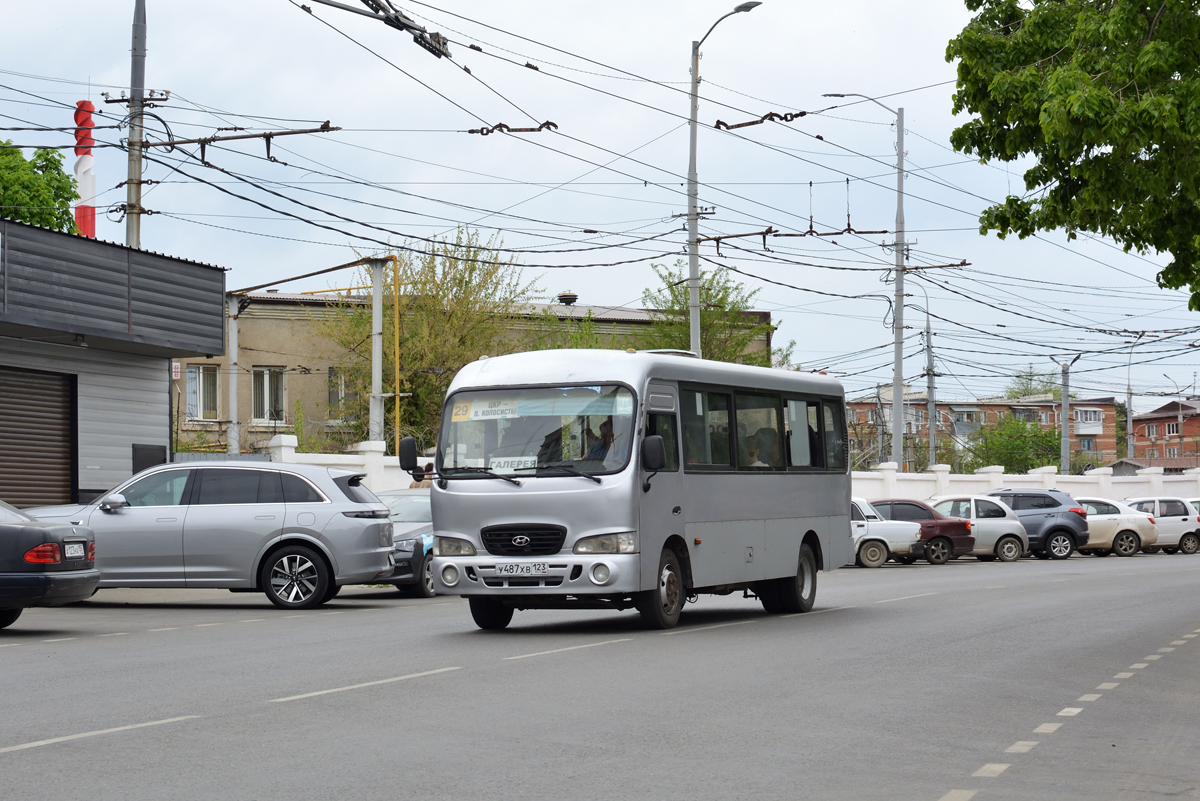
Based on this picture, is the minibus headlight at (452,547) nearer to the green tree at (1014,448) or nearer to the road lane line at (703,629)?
the road lane line at (703,629)

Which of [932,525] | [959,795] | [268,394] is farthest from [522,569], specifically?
[268,394]

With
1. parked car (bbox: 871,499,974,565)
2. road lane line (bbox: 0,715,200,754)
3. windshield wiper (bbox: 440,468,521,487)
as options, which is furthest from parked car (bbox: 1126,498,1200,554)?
road lane line (bbox: 0,715,200,754)

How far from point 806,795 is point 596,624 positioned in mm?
9781

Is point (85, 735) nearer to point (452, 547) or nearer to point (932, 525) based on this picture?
point (452, 547)

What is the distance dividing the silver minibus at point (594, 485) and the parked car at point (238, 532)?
12.1ft

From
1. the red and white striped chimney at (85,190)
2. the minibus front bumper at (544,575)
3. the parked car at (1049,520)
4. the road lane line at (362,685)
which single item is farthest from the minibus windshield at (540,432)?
the parked car at (1049,520)

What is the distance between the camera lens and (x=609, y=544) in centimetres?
1435

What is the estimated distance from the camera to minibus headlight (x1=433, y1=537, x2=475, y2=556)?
14.8 m

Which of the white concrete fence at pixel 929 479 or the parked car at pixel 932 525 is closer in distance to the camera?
the white concrete fence at pixel 929 479

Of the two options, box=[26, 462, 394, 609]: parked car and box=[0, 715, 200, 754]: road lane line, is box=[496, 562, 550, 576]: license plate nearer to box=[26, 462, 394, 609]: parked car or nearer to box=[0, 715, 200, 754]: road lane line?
box=[26, 462, 394, 609]: parked car

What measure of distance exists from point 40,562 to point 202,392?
1602 inches

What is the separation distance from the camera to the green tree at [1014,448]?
422ft

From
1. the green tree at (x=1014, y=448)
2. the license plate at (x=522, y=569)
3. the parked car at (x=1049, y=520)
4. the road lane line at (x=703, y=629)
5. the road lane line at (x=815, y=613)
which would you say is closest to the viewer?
the license plate at (x=522, y=569)

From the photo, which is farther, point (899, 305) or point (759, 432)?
point (899, 305)
